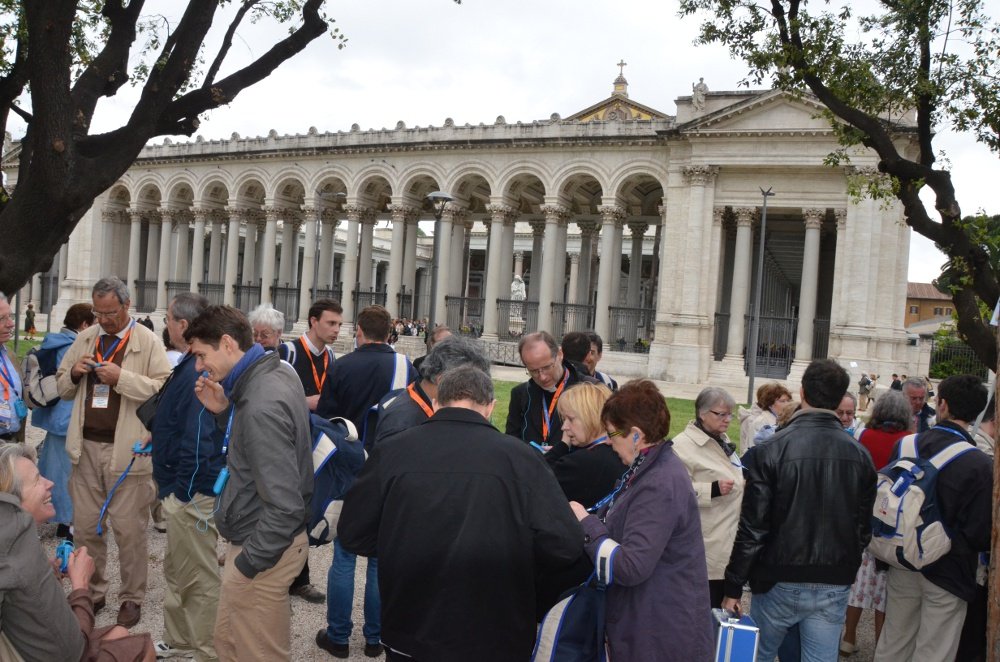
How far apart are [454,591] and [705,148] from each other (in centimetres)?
2865

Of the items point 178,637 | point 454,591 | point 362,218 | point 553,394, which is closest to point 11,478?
point 454,591

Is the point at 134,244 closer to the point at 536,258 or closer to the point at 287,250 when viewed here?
the point at 287,250

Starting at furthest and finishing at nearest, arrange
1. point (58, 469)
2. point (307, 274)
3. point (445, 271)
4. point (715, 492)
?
point (307, 274)
point (445, 271)
point (58, 469)
point (715, 492)

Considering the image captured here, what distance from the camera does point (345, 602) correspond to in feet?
17.4

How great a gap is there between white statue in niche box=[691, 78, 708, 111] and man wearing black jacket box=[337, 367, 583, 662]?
28703mm

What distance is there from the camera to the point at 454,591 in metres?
2.88

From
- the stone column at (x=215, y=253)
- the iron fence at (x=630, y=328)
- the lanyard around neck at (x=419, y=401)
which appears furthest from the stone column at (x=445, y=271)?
the lanyard around neck at (x=419, y=401)

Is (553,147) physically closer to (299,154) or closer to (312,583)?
(299,154)

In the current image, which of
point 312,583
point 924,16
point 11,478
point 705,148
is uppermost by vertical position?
point 705,148

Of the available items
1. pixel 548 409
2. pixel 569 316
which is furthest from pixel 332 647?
pixel 569 316

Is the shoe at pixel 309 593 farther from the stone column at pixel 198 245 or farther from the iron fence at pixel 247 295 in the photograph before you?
the stone column at pixel 198 245

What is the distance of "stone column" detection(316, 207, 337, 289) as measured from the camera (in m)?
40.2

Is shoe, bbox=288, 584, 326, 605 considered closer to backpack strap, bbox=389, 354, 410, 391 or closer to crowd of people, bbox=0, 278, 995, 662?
crowd of people, bbox=0, 278, 995, 662

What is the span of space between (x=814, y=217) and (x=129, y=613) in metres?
27.9
